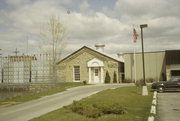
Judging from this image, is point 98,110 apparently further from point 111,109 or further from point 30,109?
point 30,109

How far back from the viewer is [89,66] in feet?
126

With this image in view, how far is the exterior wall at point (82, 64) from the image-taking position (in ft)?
124

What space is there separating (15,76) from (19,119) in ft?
47.2

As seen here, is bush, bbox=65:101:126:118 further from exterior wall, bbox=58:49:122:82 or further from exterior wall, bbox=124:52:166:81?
exterior wall, bbox=58:49:122:82

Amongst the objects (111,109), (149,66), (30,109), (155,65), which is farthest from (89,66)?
(111,109)

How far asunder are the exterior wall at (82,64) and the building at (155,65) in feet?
6.08

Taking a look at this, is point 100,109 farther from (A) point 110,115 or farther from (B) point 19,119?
(B) point 19,119

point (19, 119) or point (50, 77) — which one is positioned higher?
point (50, 77)

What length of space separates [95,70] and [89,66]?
105 centimetres

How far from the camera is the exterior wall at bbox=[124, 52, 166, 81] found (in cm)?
3638

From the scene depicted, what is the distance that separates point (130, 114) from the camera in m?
11.4

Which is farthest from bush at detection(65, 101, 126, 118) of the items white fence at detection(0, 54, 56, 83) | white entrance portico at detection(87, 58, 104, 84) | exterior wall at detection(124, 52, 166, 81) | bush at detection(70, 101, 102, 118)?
white entrance portico at detection(87, 58, 104, 84)

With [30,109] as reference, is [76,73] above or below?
above

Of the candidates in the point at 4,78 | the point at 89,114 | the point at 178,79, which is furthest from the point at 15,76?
the point at 89,114
